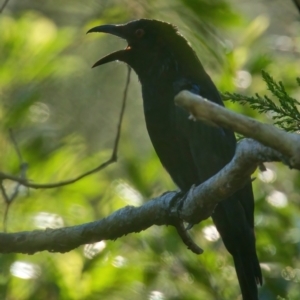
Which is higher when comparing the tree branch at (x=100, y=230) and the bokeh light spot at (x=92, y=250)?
the tree branch at (x=100, y=230)

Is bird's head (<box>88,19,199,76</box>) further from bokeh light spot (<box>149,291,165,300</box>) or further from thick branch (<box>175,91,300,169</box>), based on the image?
thick branch (<box>175,91,300,169</box>)

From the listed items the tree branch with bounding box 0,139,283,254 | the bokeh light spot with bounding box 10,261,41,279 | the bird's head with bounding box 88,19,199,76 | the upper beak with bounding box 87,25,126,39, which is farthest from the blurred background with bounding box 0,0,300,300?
the upper beak with bounding box 87,25,126,39

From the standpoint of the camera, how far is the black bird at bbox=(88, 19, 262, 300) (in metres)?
4.16

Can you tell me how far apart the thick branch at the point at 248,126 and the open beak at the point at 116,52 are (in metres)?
2.53

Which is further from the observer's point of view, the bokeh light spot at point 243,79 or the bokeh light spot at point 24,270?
the bokeh light spot at point 243,79

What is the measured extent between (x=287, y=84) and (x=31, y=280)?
2.22 m

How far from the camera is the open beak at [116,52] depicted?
16.1ft

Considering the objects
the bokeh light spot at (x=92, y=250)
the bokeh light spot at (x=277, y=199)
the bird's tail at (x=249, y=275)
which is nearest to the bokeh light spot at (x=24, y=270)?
the bokeh light spot at (x=92, y=250)

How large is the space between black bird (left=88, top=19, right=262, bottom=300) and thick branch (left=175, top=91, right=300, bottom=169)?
1.83 meters

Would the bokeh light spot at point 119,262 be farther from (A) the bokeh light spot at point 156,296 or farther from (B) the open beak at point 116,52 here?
(B) the open beak at point 116,52

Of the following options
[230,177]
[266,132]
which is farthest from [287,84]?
[266,132]

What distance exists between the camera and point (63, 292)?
13.6 ft

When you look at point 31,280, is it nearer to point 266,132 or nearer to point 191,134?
point 191,134

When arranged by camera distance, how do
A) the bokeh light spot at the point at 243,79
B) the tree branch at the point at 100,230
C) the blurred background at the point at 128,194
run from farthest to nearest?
1. the bokeh light spot at the point at 243,79
2. the blurred background at the point at 128,194
3. the tree branch at the point at 100,230
